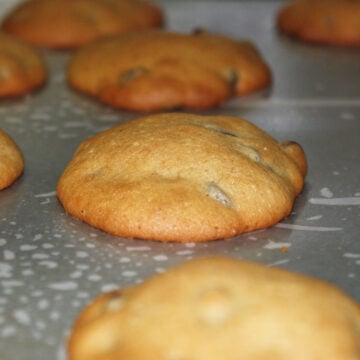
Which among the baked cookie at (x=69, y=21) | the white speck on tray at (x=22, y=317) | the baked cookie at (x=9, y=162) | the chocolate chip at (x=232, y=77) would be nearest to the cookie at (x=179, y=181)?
the baked cookie at (x=9, y=162)

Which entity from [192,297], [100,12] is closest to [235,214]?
[192,297]

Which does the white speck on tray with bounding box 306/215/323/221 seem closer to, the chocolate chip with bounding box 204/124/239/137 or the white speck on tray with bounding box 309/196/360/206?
the white speck on tray with bounding box 309/196/360/206

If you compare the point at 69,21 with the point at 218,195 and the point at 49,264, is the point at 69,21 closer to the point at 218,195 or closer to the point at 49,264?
the point at 218,195

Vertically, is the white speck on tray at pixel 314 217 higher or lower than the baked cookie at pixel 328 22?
lower

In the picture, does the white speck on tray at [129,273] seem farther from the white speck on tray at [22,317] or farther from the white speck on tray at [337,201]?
the white speck on tray at [337,201]

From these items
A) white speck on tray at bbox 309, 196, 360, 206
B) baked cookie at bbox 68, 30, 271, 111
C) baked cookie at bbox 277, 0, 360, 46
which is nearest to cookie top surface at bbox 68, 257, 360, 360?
white speck on tray at bbox 309, 196, 360, 206

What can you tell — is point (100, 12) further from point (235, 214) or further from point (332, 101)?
point (235, 214)
